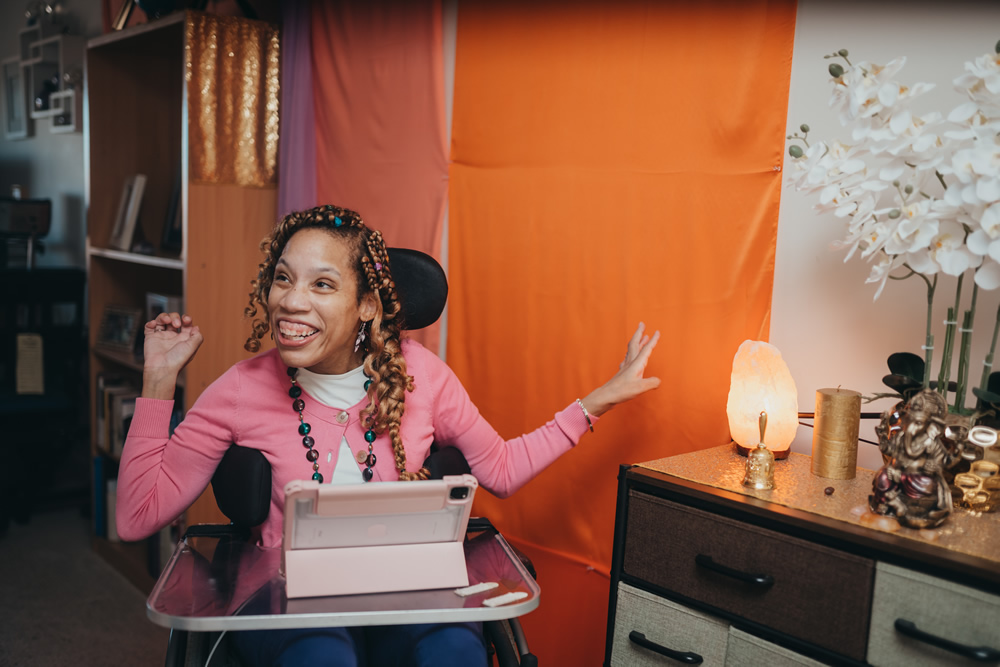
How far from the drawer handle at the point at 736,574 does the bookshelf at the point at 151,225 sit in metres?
1.87

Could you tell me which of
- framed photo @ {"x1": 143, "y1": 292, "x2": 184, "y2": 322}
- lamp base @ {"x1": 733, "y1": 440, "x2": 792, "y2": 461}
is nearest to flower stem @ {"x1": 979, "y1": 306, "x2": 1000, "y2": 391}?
lamp base @ {"x1": 733, "y1": 440, "x2": 792, "y2": 461}

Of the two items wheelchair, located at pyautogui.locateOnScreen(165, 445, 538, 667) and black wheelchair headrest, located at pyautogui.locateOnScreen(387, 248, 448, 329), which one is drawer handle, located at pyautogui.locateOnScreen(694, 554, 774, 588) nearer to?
wheelchair, located at pyautogui.locateOnScreen(165, 445, 538, 667)

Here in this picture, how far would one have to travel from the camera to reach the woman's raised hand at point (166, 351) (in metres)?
1.61

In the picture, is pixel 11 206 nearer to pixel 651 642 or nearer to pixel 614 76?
pixel 614 76

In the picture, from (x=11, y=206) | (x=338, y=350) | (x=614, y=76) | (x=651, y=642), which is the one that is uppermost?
(x=614, y=76)

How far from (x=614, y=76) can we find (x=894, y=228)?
0.87 metres

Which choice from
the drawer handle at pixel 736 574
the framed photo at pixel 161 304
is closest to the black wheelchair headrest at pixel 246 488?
the drawer handle at pixel 736 574

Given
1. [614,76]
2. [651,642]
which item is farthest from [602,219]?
[651,642]

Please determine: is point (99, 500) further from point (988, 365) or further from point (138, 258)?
point (988, 365)

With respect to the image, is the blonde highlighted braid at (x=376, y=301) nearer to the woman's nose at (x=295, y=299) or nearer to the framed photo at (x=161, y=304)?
the woman's nose at (x=295, y=299)

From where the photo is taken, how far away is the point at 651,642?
4.99 feet

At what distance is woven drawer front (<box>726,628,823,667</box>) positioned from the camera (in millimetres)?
1344

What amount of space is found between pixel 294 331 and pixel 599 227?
84 cm

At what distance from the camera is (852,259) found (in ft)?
5.82
